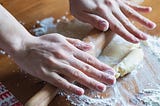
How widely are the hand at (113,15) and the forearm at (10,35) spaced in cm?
20

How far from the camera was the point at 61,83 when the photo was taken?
788mm

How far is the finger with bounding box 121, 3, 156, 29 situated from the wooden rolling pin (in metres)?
0.09

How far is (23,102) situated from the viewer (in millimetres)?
828

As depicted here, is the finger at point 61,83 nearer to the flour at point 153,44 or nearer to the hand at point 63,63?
the hand at point 63,63

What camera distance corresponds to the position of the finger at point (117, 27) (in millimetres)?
910

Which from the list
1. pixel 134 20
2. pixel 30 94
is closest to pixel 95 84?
pixel 30 94

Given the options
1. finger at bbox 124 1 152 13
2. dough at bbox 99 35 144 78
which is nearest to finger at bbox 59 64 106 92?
dough at bbox 99 35 144 78

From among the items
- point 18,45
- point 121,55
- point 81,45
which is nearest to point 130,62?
point 121,55

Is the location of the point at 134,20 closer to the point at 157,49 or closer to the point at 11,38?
the point at 157,49

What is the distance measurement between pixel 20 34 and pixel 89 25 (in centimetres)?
23

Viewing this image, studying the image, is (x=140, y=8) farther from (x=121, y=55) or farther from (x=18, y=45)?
(x=18, y=45)

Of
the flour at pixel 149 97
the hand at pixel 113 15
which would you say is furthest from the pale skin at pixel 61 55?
the flour at pixel 149 97

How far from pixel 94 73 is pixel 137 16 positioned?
0.27 metres

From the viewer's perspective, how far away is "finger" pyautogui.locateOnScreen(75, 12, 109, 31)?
924 mm
